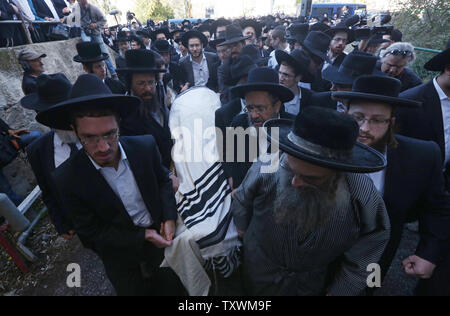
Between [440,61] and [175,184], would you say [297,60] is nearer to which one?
[440,61]

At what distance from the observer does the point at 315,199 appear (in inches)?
62.1

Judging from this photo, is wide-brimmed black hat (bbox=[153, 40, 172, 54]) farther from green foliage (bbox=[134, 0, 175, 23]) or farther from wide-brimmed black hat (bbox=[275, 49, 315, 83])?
green foliage (bbox=[134, 0, 175, 23])

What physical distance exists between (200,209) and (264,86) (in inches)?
57.9

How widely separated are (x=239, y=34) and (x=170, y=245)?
527 cm

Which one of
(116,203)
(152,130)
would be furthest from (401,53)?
(116,203)

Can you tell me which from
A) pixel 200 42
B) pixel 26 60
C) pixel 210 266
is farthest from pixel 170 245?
pixel 200 42

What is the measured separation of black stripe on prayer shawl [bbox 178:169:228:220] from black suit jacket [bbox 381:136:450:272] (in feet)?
4.67

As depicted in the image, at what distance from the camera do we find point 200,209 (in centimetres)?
215

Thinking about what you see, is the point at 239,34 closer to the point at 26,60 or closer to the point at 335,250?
the point at 26,60

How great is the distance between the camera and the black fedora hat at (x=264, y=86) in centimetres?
254

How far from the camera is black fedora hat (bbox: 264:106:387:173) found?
126 centimetres

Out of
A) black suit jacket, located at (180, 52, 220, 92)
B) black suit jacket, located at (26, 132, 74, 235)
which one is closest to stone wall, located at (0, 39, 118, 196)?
black suit jacket, located at (26, 132, 74, 235)

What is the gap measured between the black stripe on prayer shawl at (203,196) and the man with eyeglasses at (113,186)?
12 cm

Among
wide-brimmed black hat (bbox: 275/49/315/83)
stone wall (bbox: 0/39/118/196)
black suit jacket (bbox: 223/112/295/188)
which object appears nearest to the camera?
black suit jacket (bbox: 223/112/295/188)
